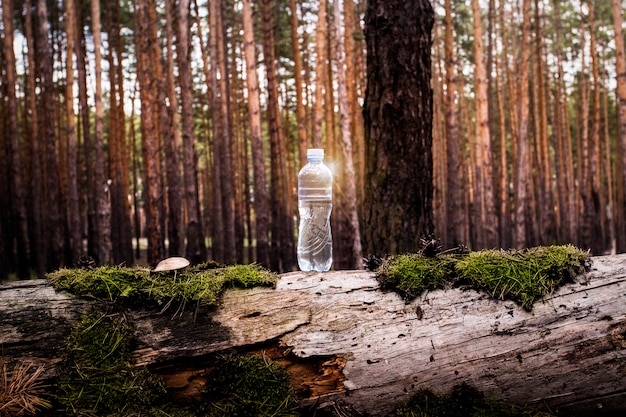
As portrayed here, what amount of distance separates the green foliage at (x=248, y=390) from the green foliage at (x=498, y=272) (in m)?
0.72

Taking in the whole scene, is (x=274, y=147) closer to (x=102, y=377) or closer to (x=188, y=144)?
(x=188, y=144)

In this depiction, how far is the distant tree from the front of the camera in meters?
4.00

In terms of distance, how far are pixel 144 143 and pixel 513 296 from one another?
11.1 metres

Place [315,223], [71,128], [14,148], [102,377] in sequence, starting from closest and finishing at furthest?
1. [102,377]
2. [315,223]
3. [71,128]
4. [14,148]

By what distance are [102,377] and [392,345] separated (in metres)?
1.30

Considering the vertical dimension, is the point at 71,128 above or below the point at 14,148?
above

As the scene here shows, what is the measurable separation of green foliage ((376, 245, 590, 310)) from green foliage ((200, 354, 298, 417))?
72cm

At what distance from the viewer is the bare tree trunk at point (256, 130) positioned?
11656 mm

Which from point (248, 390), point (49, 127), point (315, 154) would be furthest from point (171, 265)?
point (49, 127)

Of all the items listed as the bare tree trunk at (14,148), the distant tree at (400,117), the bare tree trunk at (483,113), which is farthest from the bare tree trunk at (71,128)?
the distant tree at (400,117)

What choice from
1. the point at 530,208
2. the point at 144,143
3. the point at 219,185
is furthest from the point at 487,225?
the point at 144,143

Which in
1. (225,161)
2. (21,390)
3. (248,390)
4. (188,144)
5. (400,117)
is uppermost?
(188,144)

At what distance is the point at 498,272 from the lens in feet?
8.12

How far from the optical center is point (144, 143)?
1208 cm
